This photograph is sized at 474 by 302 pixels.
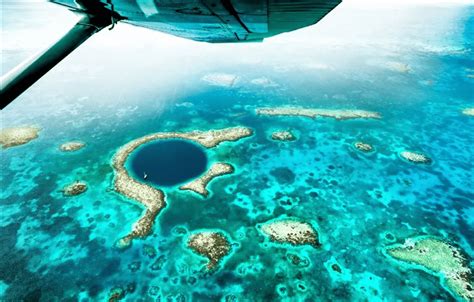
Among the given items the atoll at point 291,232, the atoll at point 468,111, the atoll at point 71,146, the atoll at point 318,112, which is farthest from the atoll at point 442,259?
the atoll at point 71,146

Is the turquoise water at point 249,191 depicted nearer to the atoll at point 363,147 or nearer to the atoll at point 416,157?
the atoll at point 363,147

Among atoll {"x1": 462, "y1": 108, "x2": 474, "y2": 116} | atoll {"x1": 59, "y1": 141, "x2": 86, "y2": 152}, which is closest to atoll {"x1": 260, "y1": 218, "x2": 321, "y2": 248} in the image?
atoll {"x1": 59, "y1": 141, "x2": 86, "y2": 152}

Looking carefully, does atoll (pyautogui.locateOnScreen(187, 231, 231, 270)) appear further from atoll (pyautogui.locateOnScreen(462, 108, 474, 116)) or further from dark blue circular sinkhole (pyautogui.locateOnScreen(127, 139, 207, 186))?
atoll (pyautogui.locateOnScreen(462, 108, 474, 116))

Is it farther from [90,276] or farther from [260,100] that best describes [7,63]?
[90,276]

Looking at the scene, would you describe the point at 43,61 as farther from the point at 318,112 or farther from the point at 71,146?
the point at 318,112

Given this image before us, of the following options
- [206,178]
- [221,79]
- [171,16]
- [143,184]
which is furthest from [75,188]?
[221,79]
